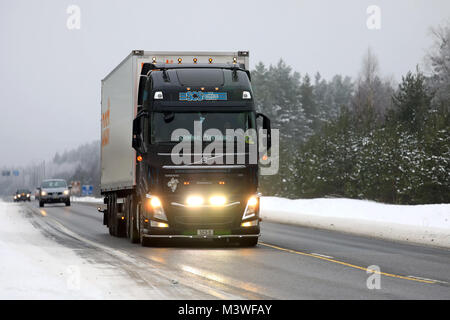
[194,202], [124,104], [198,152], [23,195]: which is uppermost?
[124,104]

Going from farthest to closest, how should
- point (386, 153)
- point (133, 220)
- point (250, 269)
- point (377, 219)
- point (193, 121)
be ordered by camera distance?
1. point (386, 153)
2. point (377, 219)
3. point (133, 220)
4. point (193, 121)
5. point (250, 269)

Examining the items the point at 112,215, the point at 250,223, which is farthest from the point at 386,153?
the point at 250,223

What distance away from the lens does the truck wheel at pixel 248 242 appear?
19094 millimetres

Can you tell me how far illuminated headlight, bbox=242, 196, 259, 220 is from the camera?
17938mm

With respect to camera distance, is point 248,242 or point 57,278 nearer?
point 57,278

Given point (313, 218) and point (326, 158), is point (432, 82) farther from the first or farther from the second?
point (313, 218)

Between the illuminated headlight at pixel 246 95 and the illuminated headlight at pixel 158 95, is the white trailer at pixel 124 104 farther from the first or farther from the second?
the illuminated headlight at pixel 158 95

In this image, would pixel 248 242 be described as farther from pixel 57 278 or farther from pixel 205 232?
pixel 57 278

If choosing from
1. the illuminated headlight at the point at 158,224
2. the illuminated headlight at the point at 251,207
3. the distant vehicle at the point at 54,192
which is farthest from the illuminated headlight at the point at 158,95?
the distant vehicle at the point at 54,192

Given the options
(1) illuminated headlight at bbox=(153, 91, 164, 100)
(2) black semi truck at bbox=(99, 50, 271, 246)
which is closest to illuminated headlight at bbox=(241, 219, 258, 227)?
(2) black semi truck at bbox=(99, 50, 271, 246)

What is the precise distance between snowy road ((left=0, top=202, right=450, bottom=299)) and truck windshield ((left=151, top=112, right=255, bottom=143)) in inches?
103

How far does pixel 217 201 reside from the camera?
1773cm

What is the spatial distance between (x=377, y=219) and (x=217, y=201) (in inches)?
526
